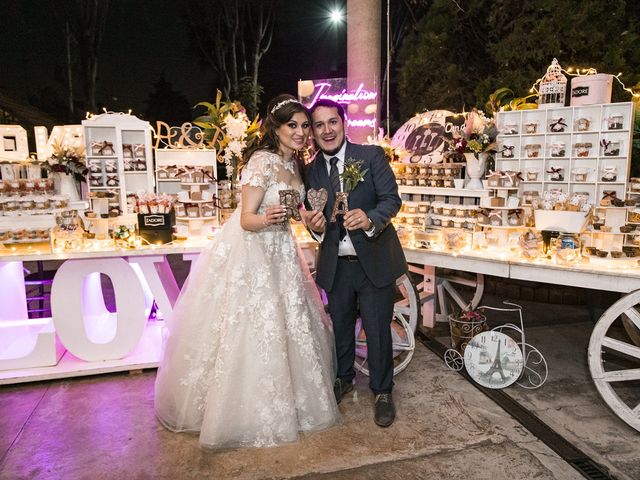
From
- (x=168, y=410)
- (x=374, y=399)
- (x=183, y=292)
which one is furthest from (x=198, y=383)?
(x=374, y=399)

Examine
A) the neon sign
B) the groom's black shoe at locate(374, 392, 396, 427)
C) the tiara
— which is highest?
the neon sign

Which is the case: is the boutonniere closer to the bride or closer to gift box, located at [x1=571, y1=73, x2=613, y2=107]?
the bride

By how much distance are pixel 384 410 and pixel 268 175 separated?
168 cm

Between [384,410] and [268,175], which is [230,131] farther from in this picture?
[384,410]

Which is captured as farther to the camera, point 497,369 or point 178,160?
point 178,160

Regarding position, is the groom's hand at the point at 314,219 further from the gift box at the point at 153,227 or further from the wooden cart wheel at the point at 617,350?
the wooden cart wheel at the point at 617,350

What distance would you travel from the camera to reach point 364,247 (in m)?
3.16

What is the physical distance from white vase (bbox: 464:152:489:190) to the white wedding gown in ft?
6.78

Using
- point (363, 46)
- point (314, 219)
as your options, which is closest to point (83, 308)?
point (314, 219)

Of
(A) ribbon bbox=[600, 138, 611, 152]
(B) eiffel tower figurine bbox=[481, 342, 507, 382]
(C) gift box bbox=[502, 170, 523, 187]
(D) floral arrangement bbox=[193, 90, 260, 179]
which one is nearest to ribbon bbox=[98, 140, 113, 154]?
(D) floral arrangement bbox=[193, 90, 260, 179]

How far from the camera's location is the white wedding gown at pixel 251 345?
2.93m

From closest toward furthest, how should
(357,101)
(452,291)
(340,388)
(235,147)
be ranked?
(340,388), (235,147), (452,291), (357,101)

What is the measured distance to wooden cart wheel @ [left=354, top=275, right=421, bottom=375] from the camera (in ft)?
12.6

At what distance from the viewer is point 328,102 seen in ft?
10.2
